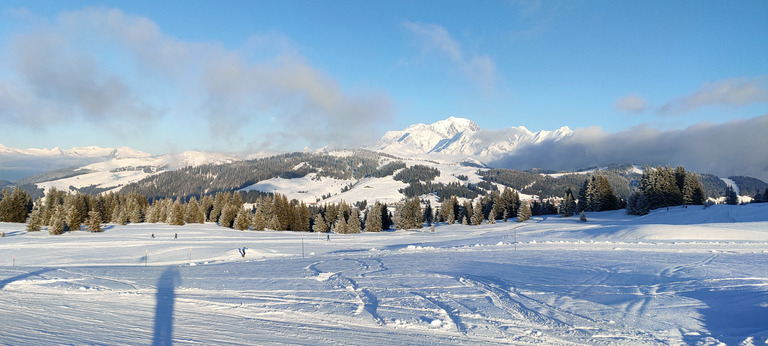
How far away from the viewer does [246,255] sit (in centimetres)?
2917

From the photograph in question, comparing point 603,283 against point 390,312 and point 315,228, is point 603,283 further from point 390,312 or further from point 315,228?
point 315,228

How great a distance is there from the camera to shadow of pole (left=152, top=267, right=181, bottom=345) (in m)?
7.25

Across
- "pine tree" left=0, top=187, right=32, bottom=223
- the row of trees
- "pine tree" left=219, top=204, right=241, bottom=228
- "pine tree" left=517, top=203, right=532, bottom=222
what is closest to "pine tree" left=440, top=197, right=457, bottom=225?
"pine tree" left=517, top=203, right=532, bottom=222

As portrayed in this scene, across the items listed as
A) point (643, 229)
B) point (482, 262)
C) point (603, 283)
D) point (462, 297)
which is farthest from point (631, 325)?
point (643, 229)

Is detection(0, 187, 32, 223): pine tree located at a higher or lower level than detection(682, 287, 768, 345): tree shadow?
higher

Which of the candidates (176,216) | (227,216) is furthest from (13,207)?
(227,216)

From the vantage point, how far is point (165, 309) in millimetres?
9820

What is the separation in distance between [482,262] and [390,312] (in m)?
10.8

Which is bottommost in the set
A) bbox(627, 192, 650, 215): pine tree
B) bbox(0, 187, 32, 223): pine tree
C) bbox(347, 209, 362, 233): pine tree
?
bbox(347, 209, 362, 233): pine tree

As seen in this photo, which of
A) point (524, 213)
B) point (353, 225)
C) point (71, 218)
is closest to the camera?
point (71, 218)

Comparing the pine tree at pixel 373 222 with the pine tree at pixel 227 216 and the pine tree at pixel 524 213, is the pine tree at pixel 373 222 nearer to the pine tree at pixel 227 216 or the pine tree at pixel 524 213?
the pine tree at pixel 227 216

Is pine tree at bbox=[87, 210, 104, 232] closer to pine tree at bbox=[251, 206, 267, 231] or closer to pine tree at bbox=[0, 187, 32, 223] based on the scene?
Answer: pine tree at bbox=[251, 206, 267, 231]

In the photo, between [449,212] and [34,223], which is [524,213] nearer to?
[449,212]

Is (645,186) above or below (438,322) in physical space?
above
